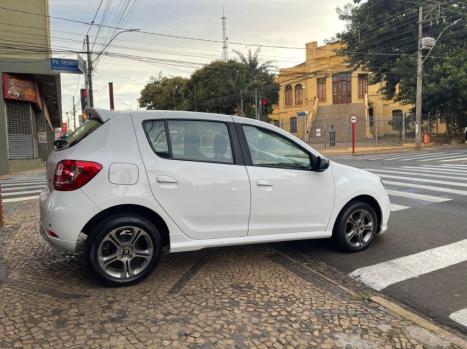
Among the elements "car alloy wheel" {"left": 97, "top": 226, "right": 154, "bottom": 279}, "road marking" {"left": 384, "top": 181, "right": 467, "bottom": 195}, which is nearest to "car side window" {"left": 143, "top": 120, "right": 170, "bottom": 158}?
"car alloy wheel" {"left": 97, "top": 226, "right": 154, "bottom": 279}

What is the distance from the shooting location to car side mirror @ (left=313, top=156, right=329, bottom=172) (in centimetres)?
490

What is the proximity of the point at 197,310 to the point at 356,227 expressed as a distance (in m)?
2.55

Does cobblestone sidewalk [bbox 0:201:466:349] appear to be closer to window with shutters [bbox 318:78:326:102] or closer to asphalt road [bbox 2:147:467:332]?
asphalt road [bbox 2:147:467:332]

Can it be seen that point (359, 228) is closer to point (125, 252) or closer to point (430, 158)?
point (125, 252)

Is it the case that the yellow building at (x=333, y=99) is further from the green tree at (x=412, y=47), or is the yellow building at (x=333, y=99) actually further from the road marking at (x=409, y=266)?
the road marking at (x=409, y=266)

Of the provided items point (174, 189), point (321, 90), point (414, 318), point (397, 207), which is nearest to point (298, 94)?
point (321, 90)

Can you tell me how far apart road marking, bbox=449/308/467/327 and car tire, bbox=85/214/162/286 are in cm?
260

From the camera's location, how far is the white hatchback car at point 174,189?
4.01 meters

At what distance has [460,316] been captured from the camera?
3.62 m

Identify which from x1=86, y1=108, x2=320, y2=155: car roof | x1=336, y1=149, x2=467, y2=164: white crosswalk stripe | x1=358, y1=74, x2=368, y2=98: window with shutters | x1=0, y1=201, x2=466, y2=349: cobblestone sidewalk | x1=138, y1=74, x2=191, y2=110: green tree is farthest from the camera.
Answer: x1=138, y1=74, x2=191, y2=110: green tree

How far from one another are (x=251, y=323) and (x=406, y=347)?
3.61 feet

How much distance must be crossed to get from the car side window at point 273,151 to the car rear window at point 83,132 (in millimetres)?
1507

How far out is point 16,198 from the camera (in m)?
10.5

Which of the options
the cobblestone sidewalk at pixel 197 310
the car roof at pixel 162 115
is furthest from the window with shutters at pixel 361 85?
the cobblestone sidewalk at pixel 197 310
